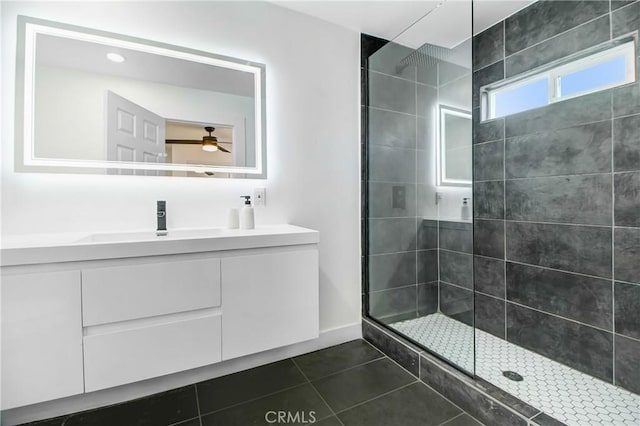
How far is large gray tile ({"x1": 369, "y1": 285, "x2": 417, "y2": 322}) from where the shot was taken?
6.87 ft

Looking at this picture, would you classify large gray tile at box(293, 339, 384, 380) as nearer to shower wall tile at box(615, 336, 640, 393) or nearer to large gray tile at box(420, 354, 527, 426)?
large gray tile at box(420, 354, 527, 426)

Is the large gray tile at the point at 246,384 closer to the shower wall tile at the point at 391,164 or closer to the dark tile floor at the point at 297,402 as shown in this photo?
the dark tile floor at the point at 297,402

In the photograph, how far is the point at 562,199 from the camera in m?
1.71

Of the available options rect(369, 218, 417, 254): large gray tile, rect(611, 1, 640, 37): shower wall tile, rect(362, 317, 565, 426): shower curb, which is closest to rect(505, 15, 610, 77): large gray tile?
rect(611, 1, 640, 37): shower wall tile

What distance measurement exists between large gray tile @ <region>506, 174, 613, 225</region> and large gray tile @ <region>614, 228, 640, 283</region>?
9cm

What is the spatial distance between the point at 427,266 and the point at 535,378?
85 centimetres

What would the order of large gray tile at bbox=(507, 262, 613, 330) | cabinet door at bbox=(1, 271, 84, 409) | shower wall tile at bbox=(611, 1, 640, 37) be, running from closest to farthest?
cabinet door at bbox=(1, 271, 84, 409), shower wall tile at bbox=(611, 1, 640, 37), large gray tile at bbox=(507, 262, 613, 330)

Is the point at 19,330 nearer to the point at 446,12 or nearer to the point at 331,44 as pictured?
the point at 331,44

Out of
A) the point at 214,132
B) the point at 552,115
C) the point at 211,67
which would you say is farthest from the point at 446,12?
the point at 214,132

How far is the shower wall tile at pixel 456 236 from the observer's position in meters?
1.83

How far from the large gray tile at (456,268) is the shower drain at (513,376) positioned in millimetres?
474

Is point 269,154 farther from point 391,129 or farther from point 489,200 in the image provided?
point 489,200

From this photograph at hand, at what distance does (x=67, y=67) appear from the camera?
1412 mm

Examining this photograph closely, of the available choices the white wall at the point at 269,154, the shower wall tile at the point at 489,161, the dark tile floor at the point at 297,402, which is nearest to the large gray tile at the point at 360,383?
the dark tile floor at the point at 297,402
